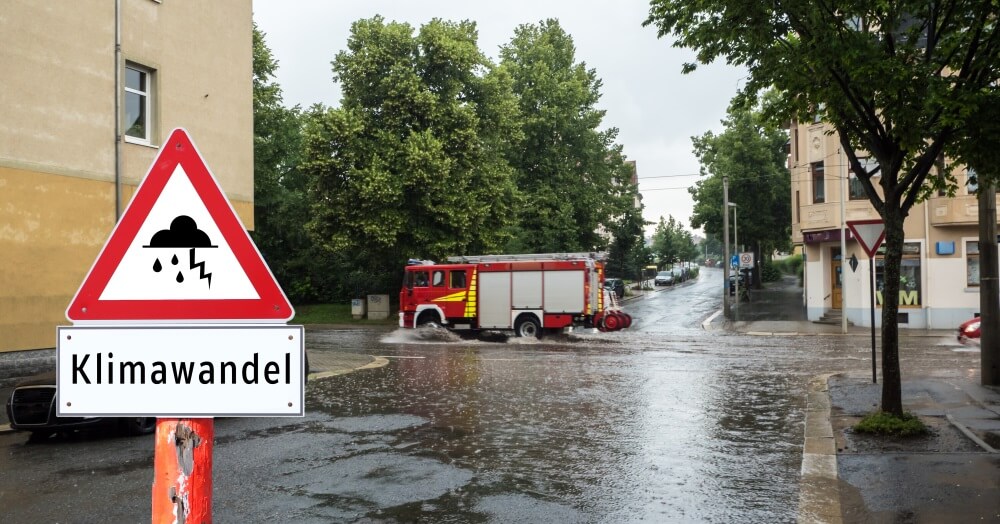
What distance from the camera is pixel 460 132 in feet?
117

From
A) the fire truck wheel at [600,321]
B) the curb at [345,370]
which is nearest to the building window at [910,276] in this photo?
the fire truck wheel at [600,321]

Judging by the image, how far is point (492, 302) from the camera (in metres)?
27.7

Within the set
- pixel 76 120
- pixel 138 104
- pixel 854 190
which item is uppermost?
pixel 138 104

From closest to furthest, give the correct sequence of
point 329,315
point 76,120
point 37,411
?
point 37,411
point 76,120
point 329,315

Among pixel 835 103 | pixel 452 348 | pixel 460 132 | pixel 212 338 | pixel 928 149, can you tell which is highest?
pixel 460 132

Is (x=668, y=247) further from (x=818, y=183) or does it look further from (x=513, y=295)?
(x=513, y=295)

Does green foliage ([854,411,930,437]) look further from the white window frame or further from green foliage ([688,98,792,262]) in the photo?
green foliage ([688,98,792,262])

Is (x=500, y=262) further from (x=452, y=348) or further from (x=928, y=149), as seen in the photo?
(x=928, y=149)

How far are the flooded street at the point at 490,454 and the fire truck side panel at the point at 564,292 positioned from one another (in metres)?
9.90

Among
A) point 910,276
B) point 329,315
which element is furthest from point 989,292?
point 329,315

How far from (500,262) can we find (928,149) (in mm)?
19171

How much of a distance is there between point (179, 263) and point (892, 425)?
854 centimetres

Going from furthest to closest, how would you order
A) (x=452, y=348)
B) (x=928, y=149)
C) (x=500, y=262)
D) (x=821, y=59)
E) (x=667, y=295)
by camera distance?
1. (x=667, y=295)
2. (x=500, y=262)
3. (x=452, y=348)
4. (x=928, y=149)
5. (x=821, y=59)

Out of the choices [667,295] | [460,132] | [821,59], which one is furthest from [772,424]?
[667,295]
